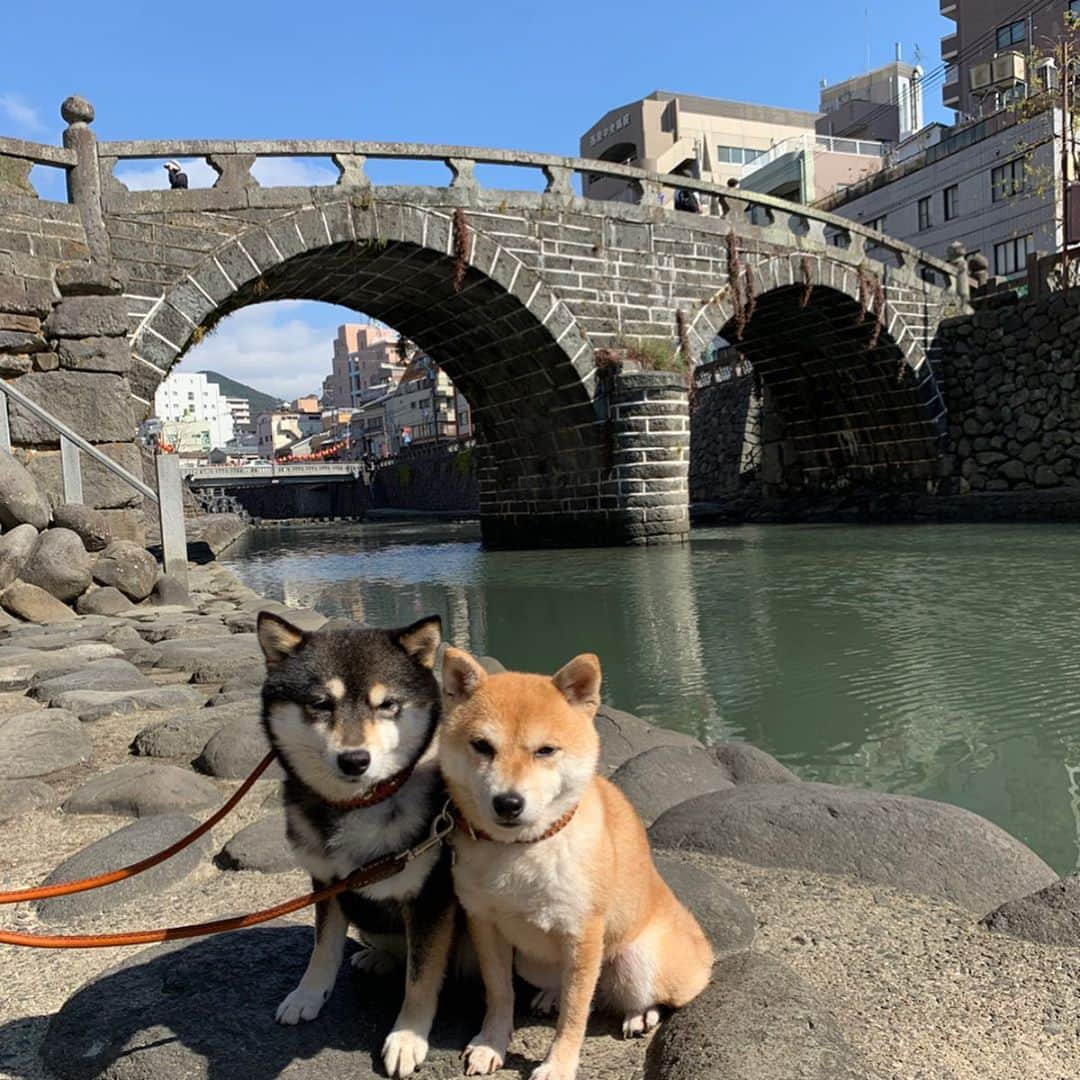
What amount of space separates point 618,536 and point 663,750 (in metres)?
13.9

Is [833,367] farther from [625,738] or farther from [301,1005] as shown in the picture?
[301,1005]

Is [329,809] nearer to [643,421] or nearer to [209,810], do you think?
[209,810]

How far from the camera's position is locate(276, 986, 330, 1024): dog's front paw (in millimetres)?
1976

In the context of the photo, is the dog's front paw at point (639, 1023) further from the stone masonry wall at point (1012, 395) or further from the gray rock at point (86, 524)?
the stone masonry wall at point (1012, 395)

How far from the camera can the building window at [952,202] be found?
34.9 meters

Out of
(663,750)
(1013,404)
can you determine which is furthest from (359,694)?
(1013,404)

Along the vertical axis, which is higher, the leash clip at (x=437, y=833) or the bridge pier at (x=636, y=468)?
the bridge pier at (x=636, y=468)

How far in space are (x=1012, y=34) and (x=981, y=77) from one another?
1046 cm

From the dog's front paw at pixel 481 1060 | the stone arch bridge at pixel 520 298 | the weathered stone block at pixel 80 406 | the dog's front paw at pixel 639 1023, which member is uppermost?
the stone arch bridge at pixel 520 298

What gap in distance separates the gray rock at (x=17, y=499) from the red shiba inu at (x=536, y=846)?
8397 mm

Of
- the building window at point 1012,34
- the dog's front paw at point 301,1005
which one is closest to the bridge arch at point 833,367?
the dog's front paw at point 301,1005

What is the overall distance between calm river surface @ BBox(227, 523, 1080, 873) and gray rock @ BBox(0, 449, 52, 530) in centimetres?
346

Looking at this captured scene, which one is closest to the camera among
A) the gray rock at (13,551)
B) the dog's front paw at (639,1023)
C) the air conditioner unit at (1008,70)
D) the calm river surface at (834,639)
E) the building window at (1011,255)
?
the dog's front paw at (639,1023)

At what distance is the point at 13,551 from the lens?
8164 mm
